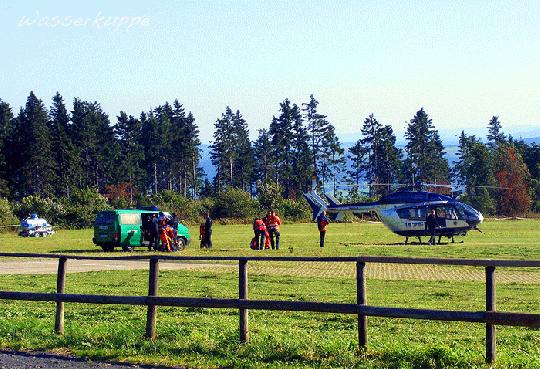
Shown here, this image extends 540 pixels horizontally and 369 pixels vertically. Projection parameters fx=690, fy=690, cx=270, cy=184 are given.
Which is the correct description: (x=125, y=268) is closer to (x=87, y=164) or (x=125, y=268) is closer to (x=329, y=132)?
(x=87, y=164)

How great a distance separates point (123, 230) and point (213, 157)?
92568 mm

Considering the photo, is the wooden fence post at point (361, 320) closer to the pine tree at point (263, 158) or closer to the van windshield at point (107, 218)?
the van windshield at point (107, 218)

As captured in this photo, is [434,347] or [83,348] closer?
[434,347]

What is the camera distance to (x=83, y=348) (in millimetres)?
8281

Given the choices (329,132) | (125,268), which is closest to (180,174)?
(329,132)

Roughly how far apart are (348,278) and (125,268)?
23.2ft

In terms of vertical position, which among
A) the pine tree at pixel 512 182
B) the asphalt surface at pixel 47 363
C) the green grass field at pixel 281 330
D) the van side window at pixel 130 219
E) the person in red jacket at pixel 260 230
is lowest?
the asphalt surface at pixel 47 363

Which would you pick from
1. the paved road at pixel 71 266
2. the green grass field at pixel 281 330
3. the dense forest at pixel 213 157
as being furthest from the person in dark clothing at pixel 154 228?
the dense forest at pixel 213 157

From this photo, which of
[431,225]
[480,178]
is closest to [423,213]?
[431,225]

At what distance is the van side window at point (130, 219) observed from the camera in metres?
28.9

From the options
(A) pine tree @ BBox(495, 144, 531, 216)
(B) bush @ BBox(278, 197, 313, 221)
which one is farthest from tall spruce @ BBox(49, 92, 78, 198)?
(A) pine tree @ BBox(495, 144, 531, 216)

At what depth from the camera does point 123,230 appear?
28750 mm

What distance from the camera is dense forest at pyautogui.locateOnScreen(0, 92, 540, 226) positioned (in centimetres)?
9394

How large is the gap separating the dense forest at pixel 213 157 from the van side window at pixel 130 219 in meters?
59.7
